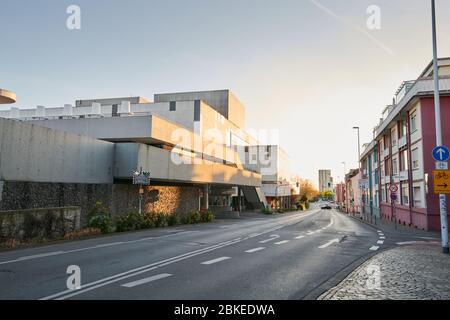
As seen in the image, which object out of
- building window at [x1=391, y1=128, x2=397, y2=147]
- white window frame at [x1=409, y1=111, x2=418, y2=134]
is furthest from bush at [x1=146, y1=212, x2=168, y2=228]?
building window at [x1=391, y1=128, x2=397, y2=147]

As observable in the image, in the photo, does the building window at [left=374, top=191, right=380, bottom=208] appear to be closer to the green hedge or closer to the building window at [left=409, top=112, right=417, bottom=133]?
the building window at [left=409, top=112, right=417, bottom=133]

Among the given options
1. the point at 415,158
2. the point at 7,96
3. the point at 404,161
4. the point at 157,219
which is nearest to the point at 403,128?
the point at 404,161

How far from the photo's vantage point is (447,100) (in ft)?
79.4

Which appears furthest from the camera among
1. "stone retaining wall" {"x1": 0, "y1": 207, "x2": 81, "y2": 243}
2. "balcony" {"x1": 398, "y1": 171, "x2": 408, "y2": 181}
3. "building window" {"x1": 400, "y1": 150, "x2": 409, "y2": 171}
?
"building window" {"x1": 400, "y1": 150, "x2": 409, "y2": 171}

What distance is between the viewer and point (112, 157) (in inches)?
947

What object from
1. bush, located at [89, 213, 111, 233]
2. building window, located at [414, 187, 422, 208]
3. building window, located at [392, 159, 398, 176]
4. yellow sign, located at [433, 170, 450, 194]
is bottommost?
bush, located at [89, 213, 111, 233]

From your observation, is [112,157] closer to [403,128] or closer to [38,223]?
[38,223]

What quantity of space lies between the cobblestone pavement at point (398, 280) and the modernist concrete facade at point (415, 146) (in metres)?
8.27

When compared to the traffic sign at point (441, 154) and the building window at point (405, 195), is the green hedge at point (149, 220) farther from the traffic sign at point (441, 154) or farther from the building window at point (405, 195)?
the building window at point (405, 195)

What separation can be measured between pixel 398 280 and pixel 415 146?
72.1ft

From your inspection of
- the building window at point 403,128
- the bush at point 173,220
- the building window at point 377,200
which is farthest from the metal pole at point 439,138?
the building window at point 377,200

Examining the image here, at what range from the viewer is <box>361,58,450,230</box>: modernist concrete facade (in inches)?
948

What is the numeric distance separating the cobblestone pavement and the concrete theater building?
14952 mm

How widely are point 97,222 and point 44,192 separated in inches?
120
